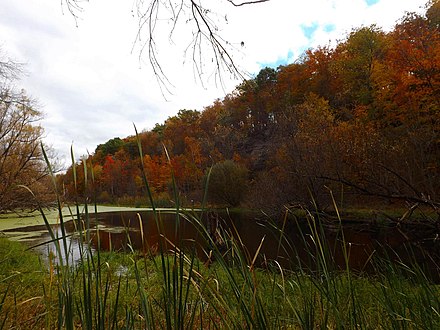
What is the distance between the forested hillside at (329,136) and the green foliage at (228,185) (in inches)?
3.4

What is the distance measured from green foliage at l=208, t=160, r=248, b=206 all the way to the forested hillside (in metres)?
0.09

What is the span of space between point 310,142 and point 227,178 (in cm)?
1171

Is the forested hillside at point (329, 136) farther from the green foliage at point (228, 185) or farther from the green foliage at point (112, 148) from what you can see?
the green foliage at point (112, 148)

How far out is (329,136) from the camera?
44.0 feet

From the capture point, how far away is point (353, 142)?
1416 cm

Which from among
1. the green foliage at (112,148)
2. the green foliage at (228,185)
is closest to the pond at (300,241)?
the green foliage at (228,185)

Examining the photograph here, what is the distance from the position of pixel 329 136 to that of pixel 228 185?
13.4m

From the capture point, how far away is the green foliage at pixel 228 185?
25734 millimetres

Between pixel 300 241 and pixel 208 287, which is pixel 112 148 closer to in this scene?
pixel 300 241

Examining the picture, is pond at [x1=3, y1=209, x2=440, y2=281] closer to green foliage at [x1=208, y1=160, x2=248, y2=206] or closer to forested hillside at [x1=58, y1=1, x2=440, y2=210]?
forested hillside at [x1=58, y1=1, x2=440, y2=210]

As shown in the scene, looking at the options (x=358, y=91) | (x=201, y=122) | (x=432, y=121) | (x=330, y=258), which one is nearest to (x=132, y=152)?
(x=201, y=122)

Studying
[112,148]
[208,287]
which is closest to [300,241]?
[208,287]

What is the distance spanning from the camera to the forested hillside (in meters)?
4.59

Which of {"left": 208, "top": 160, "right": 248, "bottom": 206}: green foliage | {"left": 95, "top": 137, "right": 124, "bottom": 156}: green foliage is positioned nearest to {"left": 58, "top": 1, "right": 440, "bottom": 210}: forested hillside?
{"left": 208, "top": 160, "right": 248, "bottom": 206}: green foliage
